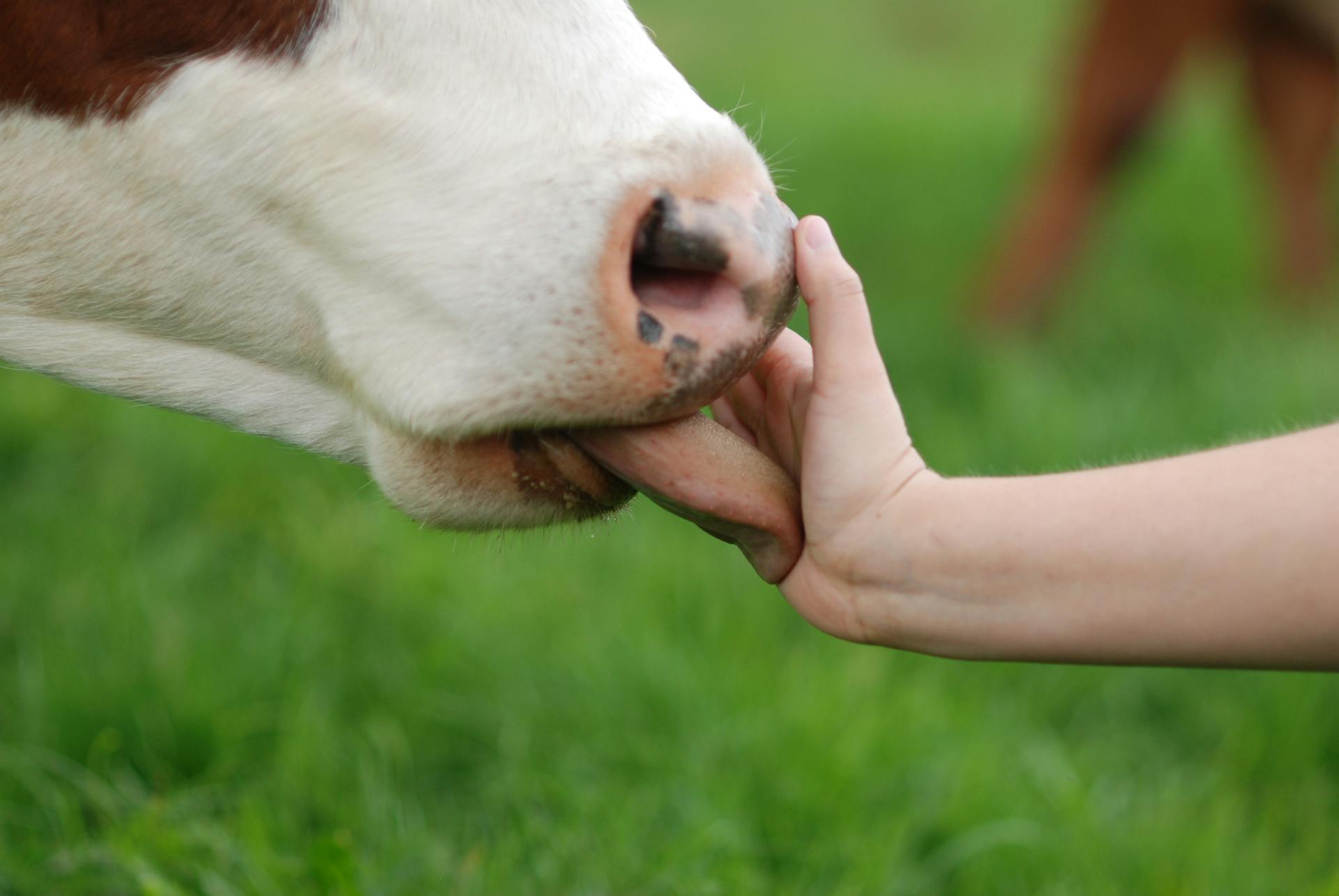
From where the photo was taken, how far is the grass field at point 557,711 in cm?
191

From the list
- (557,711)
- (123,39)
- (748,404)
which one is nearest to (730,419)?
(748,404)

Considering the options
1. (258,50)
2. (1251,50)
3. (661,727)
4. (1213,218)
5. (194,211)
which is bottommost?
(1213,218)

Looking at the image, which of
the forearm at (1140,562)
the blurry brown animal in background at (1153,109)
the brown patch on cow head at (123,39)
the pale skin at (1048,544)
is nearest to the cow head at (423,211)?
the brown patch on cow head at (123,39)

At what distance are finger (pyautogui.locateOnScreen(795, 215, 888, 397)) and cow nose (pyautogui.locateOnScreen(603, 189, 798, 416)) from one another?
2.2 inches

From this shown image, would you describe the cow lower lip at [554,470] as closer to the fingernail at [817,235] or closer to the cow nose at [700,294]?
the cow nose at [700,294]

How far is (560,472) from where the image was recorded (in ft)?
4.27

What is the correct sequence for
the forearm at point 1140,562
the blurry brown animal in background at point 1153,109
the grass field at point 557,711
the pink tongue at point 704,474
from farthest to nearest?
the blurry brown animal in background at point 1153,109 < the grass field at point 557,711 < the pink tongue at point 704,474 < the forearm at point 1140,562

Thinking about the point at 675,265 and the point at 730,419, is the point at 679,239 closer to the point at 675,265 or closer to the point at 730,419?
the point at 675,265

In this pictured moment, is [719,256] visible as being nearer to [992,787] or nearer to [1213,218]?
[992,787]

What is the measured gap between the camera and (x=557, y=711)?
2.30 meters

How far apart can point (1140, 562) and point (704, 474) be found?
1.26 ft

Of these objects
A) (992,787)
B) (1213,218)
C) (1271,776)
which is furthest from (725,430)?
(1213,218)

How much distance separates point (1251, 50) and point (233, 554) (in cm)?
372

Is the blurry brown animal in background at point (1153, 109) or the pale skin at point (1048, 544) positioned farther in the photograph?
the blurry brown animal in background at point (1153, 109)
